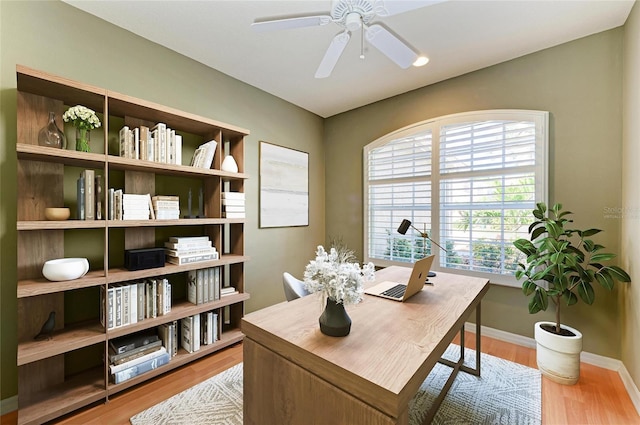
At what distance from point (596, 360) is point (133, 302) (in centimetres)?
373

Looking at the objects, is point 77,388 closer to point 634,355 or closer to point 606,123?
point 634,355

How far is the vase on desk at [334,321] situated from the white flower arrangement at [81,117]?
1943 mm

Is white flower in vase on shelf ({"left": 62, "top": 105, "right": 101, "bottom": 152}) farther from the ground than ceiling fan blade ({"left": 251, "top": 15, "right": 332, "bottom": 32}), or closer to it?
closer to it

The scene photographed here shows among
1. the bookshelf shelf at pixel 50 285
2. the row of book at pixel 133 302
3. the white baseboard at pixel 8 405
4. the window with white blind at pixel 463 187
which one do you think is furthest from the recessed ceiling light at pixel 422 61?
the white baseboard at pixel 8 405

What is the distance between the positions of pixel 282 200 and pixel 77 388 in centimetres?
243

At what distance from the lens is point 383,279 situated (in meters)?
2.05

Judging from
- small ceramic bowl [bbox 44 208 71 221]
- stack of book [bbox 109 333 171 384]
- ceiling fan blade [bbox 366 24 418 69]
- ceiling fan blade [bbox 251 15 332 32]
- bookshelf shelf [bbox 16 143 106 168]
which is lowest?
stack of book [bbox 109 333 171 384]

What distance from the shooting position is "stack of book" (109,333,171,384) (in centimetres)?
184

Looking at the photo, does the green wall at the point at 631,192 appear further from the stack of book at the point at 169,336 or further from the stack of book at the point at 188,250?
the stack of book at the point at 169,336

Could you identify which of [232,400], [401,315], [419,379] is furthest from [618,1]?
[232,400]

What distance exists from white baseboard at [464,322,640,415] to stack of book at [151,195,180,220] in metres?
3.17

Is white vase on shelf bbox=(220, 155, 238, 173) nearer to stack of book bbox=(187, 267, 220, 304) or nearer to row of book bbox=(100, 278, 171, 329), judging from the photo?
stack of book bbox=(187, 267, 220, 304)

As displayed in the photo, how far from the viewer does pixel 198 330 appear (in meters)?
2.27

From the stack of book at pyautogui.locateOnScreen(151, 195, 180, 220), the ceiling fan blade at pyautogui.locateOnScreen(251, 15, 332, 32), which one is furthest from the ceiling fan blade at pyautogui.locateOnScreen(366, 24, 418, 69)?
the stack of book at pyautogui.locateOnScreen(151, 195, 180, 220)
